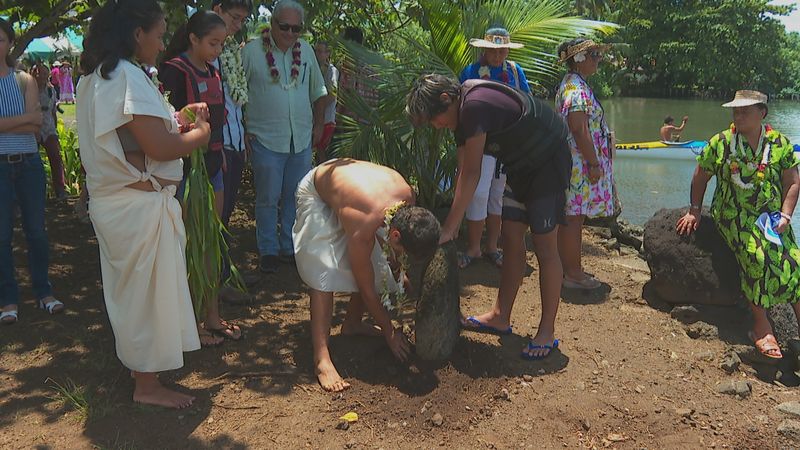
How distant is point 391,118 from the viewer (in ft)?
18.3

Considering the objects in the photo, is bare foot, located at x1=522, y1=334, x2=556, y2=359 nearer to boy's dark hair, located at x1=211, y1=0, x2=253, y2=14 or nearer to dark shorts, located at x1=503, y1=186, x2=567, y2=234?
dark shorts, located at x1=503, y1=186, x2=567, y2=234

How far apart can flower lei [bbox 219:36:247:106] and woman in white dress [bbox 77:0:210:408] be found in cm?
112

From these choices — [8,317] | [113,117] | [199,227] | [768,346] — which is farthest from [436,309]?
[8,317]

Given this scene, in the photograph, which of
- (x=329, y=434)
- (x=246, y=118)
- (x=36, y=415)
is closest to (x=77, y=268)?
(x=246, y=118)

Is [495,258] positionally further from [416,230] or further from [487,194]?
[416,230]

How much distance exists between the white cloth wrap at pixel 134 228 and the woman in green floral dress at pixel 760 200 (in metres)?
3.24

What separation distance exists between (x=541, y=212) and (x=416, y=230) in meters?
1.04

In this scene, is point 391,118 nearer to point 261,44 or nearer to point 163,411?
point 261,44

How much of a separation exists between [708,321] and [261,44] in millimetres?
3584

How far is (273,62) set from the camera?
4.55 m

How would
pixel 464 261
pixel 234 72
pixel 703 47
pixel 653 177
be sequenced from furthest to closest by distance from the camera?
1. pixel 703 47
2. pixel 653 177
3. pixel 464 261
4. pixel 234 72

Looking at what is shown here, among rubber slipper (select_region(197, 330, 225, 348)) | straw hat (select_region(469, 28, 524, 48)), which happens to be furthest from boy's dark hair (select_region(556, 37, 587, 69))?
rubber slipper (select_region(197, 330, 225, 348))

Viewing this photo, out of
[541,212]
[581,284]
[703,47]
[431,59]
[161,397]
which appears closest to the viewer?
[161,397]

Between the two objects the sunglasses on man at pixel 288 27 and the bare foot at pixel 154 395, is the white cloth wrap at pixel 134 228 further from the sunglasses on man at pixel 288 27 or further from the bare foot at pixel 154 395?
the sunglasses on man at pixel 288 27
